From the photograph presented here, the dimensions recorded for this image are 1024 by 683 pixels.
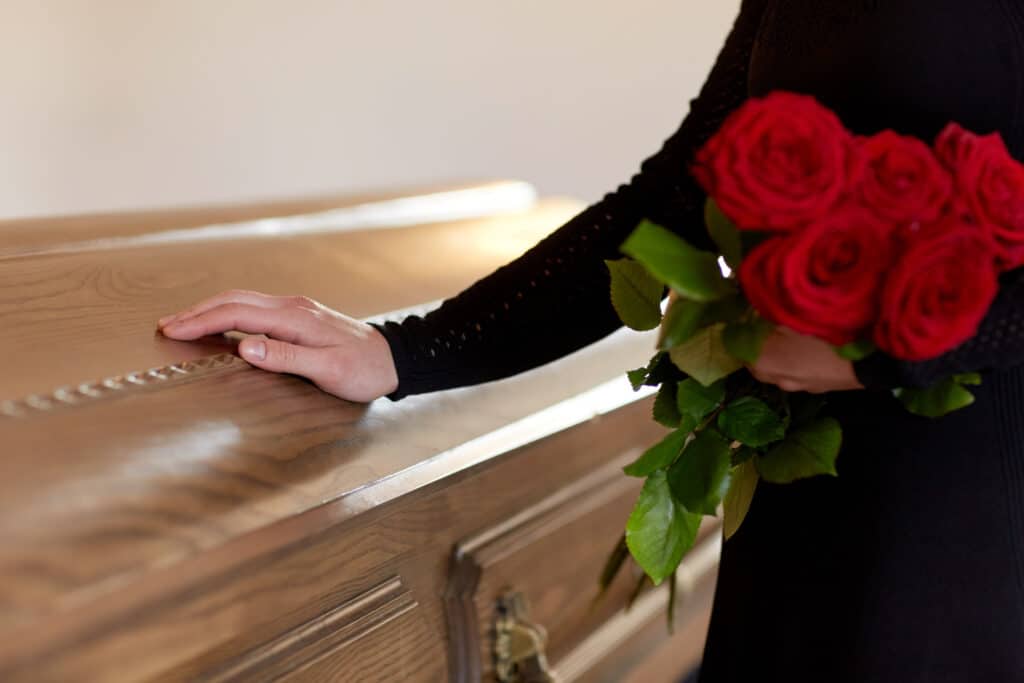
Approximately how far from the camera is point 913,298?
70 centimetres

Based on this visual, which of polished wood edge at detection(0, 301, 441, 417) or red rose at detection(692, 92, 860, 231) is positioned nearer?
red rose at detection(692, 92, 860, 231)

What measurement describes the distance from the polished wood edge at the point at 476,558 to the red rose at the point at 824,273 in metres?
0.47

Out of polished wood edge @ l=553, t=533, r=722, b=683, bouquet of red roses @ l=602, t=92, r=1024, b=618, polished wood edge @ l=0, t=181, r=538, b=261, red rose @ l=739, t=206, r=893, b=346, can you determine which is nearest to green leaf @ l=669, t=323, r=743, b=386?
bouquet of red roses @ l=602, t=92, r=1024, b=618

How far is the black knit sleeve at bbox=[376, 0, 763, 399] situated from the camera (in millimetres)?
1134

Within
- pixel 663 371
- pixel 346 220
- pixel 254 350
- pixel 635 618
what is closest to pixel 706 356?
pixel 663 371

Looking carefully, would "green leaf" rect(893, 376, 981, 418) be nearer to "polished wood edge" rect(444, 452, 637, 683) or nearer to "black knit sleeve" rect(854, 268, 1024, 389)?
"black knit sleeve" rect(854, 268, 1024, 389)

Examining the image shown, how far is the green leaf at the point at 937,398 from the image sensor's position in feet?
2.77

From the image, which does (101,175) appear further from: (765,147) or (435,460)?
(765,147)

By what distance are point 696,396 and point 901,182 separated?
0.26 m

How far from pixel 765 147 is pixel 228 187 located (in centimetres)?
237

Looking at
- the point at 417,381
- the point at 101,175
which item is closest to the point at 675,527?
the point at 417,381

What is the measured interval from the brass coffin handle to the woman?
176 millimetres

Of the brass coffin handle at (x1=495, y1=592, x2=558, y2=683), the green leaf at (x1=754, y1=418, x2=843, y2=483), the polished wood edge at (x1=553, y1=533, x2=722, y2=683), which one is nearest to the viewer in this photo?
the green leaf at (x1=754, y1=418, x2=843, y2=483)

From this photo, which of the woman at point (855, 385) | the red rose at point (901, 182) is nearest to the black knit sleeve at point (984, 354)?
the woman at point (855, 385)
